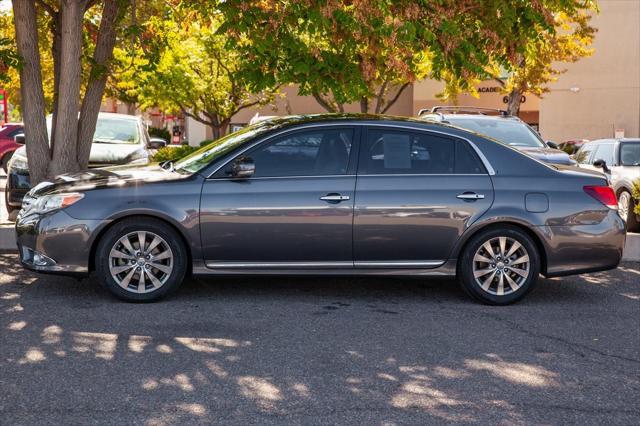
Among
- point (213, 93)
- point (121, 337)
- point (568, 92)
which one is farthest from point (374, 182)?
point (568, 92)

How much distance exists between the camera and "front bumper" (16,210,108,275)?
25.0ft

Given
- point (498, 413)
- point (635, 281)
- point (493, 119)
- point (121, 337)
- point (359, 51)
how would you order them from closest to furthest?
1. point (498, 413)
2. point (121, 337)
3. point (635, 281)
4. point (359, 51)
5. point (493, 119)

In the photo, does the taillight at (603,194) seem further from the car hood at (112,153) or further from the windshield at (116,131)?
the windshield at (116,131)

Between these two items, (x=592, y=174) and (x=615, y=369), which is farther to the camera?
Result: (x=592, y=174)

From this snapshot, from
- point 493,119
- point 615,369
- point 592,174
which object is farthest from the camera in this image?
point 493,119

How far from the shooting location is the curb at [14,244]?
406 inches

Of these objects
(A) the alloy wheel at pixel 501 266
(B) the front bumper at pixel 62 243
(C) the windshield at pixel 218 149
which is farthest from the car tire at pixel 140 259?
(A) the alloy wheel at pixel 501 266

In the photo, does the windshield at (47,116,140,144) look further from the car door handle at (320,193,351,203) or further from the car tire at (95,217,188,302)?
the car door handle at (320,193,351,203)

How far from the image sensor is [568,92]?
153 feet

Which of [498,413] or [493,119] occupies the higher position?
[493,119]

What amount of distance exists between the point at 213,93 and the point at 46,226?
27.3 meters

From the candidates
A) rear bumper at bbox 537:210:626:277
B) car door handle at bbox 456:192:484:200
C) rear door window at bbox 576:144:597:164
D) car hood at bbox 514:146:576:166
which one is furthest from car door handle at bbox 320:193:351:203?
rear door window at bbox 576:144:597:164

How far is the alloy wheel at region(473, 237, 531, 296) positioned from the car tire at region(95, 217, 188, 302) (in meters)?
2.52

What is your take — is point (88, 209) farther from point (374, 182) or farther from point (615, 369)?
point (615, 369)
